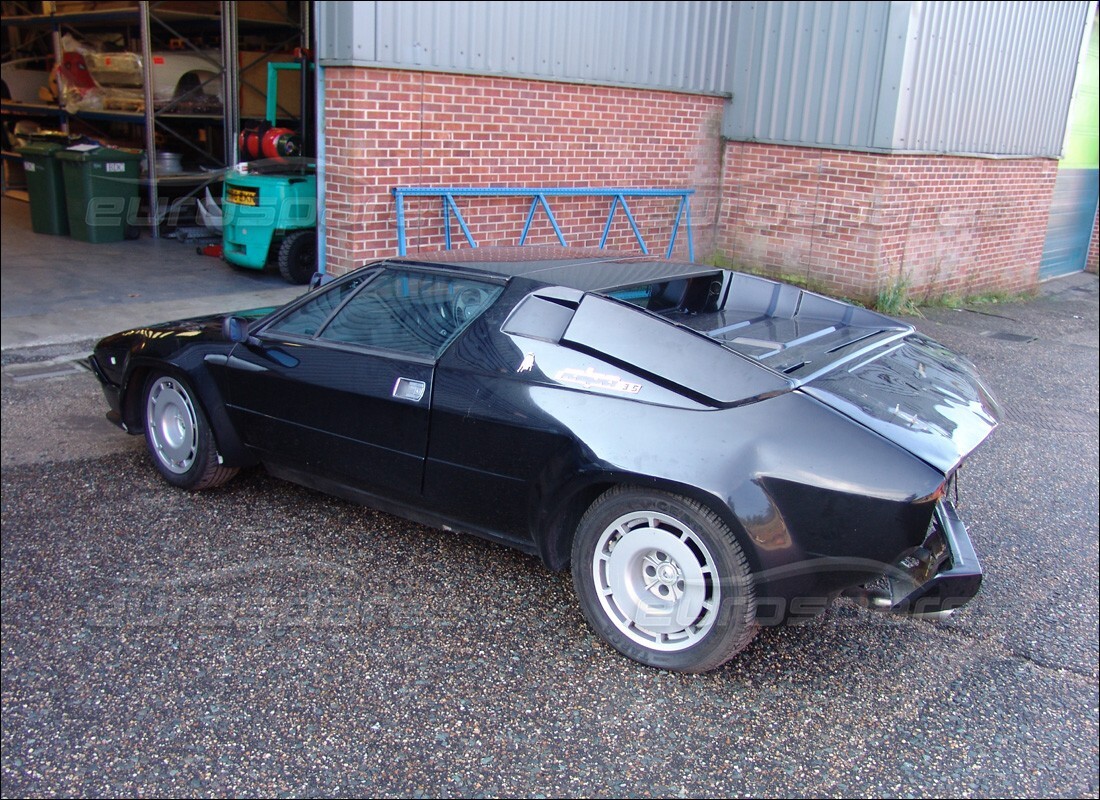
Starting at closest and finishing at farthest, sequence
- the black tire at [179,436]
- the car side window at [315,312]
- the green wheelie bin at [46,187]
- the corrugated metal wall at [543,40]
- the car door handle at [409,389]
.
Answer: the car door handle at [409,389] → the car side window at [315,312] → the black tire at [179,436] → the corrugated metal wall at [543,40] → the green wheelie bin at [46,187]

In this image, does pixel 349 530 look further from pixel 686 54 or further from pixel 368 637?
pixel 686 54

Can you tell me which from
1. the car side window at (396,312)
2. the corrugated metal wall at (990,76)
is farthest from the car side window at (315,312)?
the corrugated metal wall at (990,76)

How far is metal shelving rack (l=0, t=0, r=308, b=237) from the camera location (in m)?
13.2

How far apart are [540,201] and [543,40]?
149 cm

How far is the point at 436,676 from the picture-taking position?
3420 mm

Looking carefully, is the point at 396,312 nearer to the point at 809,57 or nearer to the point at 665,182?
the point at 665,182

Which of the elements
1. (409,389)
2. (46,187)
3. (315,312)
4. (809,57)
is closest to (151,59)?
(46,187)

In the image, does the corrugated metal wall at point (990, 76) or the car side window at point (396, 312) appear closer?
the car side window at point (396, 312)

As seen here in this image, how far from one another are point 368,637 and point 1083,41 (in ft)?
41.3

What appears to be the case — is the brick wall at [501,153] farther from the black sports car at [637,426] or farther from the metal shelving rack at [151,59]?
the metal shelving rack at [151,59]

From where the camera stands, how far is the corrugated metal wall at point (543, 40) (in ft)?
26.2

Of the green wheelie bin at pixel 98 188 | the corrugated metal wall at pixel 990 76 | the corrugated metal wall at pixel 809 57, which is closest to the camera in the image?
the corrugated metal wall at pixel 809 57

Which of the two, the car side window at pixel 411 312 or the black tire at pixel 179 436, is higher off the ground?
the car side window at pixel 411 312

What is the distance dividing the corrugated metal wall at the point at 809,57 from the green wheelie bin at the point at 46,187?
24.0 feet
